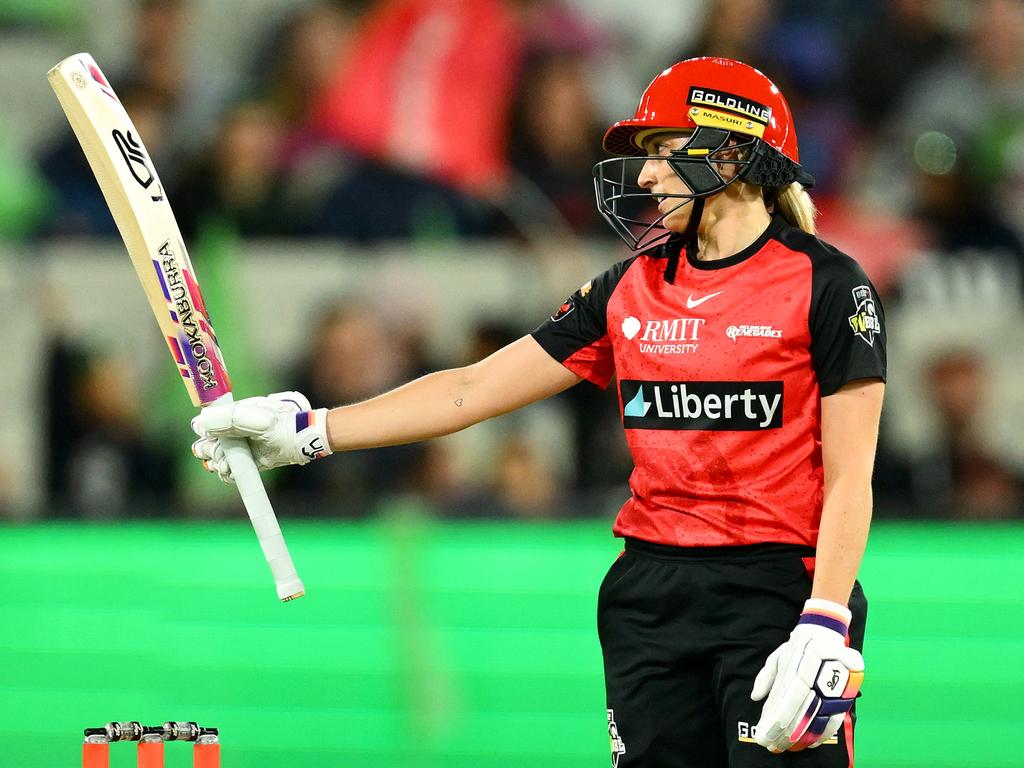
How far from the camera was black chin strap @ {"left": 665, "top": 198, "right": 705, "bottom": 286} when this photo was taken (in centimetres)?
282

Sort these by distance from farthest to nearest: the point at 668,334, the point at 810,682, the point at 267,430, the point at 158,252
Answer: the point at 158,252
the point at 267,430
the point at 668,334
the point at 810,682

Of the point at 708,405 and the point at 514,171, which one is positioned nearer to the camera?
the point at 708,405

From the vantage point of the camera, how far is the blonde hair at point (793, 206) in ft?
9.39

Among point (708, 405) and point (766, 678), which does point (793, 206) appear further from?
point (766, 678)

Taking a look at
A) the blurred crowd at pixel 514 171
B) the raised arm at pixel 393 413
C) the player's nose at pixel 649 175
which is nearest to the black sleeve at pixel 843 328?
the player's nose at pixel 649 175

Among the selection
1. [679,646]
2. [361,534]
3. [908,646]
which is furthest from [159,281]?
[908,646]

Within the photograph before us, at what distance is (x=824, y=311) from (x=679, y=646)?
63 centimetres

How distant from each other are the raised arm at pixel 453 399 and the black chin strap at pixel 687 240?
29 cm

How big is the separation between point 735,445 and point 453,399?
0.61 metres

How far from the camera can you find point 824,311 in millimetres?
2617

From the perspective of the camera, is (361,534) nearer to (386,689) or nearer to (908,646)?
(386,689)

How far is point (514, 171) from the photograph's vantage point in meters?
6.84

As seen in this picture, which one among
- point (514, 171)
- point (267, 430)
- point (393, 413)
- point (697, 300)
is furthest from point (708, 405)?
point (514, 171)

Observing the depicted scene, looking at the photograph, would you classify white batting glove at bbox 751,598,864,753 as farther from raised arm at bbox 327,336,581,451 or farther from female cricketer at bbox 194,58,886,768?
raised arm at bbox 327,336,581,451
